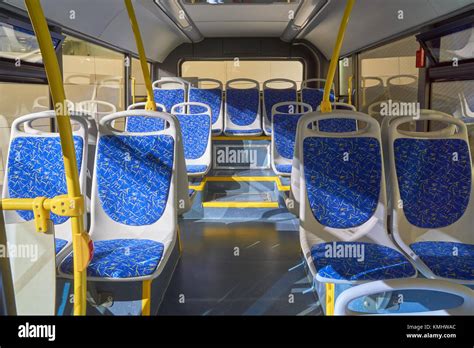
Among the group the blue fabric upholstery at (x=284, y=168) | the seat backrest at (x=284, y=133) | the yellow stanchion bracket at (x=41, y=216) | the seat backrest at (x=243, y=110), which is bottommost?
the blue fabric upholstery at (x=284, y=168)

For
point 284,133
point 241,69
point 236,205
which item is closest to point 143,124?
point 236,205

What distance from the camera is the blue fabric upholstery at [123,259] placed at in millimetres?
1916

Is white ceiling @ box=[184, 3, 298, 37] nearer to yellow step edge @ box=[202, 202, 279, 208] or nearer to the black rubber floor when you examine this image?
yellow step edge @ box=[202, 202, 279, 208]

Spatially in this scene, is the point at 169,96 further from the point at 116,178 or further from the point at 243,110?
the point at 116,178

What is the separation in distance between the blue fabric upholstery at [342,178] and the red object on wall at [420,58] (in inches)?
82.0

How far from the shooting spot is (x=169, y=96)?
6.68 metres

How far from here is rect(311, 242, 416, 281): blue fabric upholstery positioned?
74.5 inches

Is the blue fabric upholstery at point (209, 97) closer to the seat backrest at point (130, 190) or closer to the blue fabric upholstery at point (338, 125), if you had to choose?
the blue fabric upholstery at point (338, 125)

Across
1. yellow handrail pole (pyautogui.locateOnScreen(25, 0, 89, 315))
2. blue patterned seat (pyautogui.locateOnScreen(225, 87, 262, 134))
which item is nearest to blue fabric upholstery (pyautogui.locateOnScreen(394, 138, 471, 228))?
yellow handrail pole (pyautogui.locateOnScreen(25, 0, 89, 315))

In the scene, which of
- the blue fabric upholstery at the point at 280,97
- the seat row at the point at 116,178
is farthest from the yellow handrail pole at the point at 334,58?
the blue fabric upholstery at the point at 280,97

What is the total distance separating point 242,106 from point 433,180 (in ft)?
14.0

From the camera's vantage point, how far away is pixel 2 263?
97 cm
